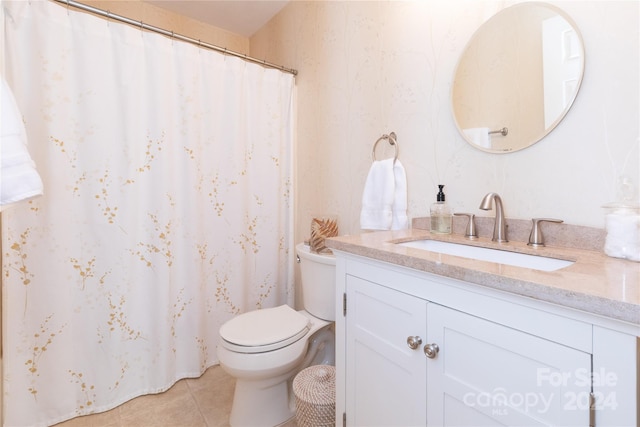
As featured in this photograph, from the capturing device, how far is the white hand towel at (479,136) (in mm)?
1102

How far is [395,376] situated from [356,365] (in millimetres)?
172

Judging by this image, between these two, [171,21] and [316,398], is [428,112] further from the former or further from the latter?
[171,21]

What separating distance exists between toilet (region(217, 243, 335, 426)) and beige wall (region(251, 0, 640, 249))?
36 centimetres

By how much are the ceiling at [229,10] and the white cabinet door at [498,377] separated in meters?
2.34

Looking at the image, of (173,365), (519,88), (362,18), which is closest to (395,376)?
(519,88)

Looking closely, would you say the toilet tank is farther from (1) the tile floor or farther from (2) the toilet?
(1) the tile floor

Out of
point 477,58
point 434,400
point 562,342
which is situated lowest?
point 434,400

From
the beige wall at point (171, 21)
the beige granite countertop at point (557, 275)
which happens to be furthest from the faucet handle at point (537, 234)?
the beige wall at point (171, 21)

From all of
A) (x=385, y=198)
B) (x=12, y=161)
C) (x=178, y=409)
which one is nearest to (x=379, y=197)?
(x=385, y=198)

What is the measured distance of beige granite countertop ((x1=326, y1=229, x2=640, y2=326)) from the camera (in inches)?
18.8

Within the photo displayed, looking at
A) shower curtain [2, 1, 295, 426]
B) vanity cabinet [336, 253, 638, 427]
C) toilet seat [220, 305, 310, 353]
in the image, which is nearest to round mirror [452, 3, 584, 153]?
vanity cabinet [336, 253, 638, 427]

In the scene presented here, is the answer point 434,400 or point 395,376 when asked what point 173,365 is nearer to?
point 395,376

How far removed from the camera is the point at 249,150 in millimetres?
1932

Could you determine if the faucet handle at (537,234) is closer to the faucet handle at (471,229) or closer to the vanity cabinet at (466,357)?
the faucet handle at (471,229)
